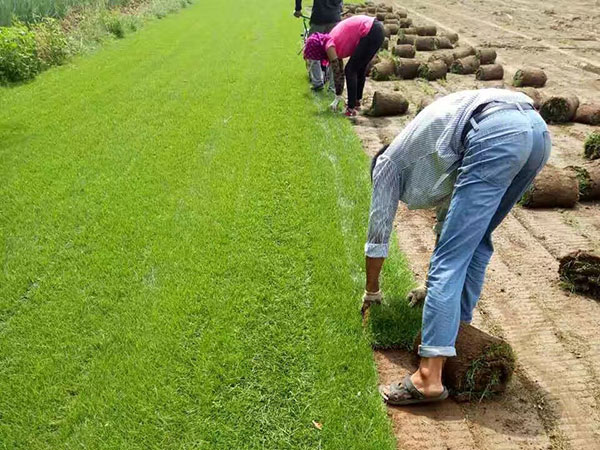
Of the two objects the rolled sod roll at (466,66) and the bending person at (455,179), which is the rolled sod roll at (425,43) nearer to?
the rolled sod roll at (466,66)

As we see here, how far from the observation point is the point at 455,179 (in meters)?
2.71

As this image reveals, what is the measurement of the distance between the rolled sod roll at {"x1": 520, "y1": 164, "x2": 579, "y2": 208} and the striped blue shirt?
262 cm

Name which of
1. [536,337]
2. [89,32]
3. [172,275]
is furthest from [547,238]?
[89,32]

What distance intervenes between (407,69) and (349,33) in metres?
3.65

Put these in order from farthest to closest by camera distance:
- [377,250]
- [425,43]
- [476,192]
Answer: [425,43]
[377,250]
[476,192]

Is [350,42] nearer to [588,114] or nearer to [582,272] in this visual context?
[588,114]

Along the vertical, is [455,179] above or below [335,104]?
above

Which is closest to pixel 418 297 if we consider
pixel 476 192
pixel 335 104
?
pixel 476 192

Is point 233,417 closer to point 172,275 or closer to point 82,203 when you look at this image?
point 172,275

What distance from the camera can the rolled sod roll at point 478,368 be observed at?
2818 millimetres

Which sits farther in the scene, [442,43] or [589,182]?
[442,43]

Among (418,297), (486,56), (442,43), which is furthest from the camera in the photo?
(442,43)

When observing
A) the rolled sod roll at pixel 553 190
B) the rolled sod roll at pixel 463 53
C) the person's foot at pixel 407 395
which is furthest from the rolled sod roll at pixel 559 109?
the person's foot at pixel 407 395

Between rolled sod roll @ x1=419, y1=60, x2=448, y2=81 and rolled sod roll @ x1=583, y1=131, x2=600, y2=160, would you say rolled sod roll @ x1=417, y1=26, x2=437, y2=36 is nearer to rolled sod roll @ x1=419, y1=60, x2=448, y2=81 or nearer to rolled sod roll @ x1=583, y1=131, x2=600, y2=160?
rolled sod roll @ x1=419, y1=60, x2=448, y2=81
